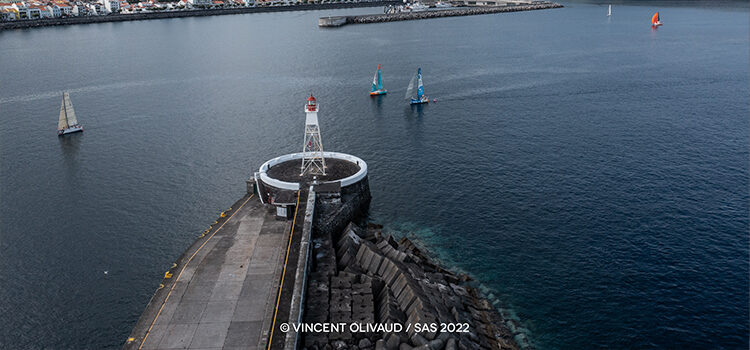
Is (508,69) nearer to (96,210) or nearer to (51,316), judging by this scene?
(96,210)

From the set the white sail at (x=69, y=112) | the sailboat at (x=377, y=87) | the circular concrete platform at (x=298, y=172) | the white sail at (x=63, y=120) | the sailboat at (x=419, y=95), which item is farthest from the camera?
the sailboat at (x=377, y=87)

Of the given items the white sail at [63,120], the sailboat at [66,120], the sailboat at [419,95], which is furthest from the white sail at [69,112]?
the sailboat at [419,95]

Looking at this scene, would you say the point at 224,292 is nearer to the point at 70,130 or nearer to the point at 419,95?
the point at 70,130

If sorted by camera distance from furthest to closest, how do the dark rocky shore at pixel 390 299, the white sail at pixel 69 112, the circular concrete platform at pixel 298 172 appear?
the white sail at pixel 69 112 → the circular concrete platform at pixel 298 172 → the dark rocky shore at pixel 390 299

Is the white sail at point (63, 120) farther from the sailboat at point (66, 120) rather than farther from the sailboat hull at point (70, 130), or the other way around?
the sailboat hull at point (70, 130)

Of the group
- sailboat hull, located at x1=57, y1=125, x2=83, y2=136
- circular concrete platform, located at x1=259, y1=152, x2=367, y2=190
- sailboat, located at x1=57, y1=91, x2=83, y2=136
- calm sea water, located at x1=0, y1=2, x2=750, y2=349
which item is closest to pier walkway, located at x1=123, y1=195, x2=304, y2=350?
circular concrete platform, located at x1=259, y1=152, x2=367, y2=190

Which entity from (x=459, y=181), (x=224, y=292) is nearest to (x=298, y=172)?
(x=224, y=292)

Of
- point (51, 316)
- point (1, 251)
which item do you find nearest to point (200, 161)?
point (1, 251)
